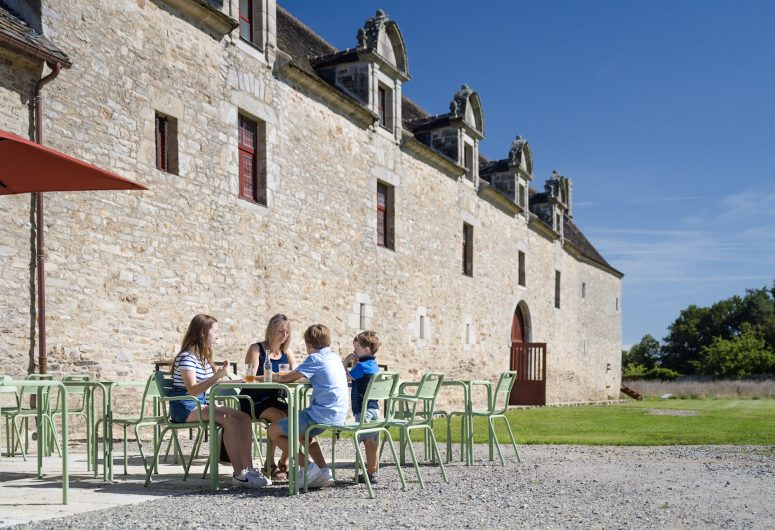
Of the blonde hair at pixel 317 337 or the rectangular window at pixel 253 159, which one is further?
the rectangular window at pixel 253 159

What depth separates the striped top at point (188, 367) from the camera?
5969mm

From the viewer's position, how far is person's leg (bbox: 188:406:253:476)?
19.4 feet

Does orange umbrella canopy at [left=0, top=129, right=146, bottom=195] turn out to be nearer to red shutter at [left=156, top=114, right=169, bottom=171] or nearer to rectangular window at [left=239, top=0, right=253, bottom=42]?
red shutter at [left=156, top=114, right=169, bottom=171]

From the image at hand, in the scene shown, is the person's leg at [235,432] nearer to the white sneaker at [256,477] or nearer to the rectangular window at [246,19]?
the white sneaker at [256,477]

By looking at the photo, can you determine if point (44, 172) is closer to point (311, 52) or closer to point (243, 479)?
point (243, 479)

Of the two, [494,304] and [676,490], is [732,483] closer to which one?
[676,490]

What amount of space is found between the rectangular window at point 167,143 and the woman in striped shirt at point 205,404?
204 inches

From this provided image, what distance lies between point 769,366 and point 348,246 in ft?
143

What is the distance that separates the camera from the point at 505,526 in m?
4.75

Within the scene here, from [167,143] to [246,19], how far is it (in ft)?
9.92

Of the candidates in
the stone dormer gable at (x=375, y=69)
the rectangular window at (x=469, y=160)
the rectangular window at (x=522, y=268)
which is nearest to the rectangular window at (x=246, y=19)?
the stone dormer gable at (x=375, y=69)

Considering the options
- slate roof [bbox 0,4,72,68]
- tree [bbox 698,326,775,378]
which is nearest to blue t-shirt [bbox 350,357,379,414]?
slate roof [bbox 0,4,72,68]

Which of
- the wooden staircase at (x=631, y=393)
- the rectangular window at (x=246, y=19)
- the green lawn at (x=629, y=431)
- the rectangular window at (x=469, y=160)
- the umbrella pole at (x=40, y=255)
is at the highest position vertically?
the rectangular window at (x=246, y=19)

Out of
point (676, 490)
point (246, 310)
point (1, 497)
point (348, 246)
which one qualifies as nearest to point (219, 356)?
point (246, 310)
